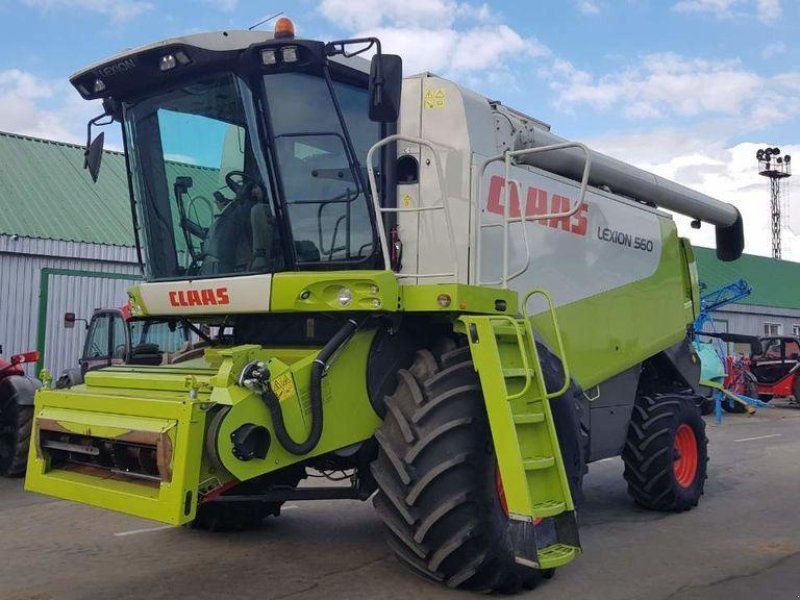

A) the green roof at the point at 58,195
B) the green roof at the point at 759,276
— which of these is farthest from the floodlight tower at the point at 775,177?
the green roof at the point at 58,195

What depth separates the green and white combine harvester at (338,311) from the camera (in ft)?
15.3

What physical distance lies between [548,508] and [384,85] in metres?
2.51

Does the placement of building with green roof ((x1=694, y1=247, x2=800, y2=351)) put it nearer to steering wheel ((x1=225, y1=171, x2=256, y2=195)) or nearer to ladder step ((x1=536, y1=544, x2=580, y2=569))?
ladder step ((x1=536, y1=544, x2=580, y2=569))

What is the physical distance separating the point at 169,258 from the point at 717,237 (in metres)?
6.83

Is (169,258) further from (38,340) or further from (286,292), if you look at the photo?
(38,340)

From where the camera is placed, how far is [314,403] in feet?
15.9

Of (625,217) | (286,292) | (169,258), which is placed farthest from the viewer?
(625,217)

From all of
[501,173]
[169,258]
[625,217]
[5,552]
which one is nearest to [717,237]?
[625,217]

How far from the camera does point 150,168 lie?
591 centimetres

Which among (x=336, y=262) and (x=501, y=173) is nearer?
(x=336, y=262)

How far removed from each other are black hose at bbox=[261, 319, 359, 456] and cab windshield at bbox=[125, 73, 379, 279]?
0.48 metres

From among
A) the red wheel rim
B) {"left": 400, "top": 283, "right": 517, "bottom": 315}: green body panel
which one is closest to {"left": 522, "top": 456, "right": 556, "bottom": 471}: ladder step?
{"left": 400, "top": 283, "right": 517, "bottom": 315}: green body panel

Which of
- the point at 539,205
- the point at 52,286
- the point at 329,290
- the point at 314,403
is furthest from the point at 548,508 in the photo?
the point at 52,286

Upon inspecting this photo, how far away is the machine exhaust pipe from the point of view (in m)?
6.69
